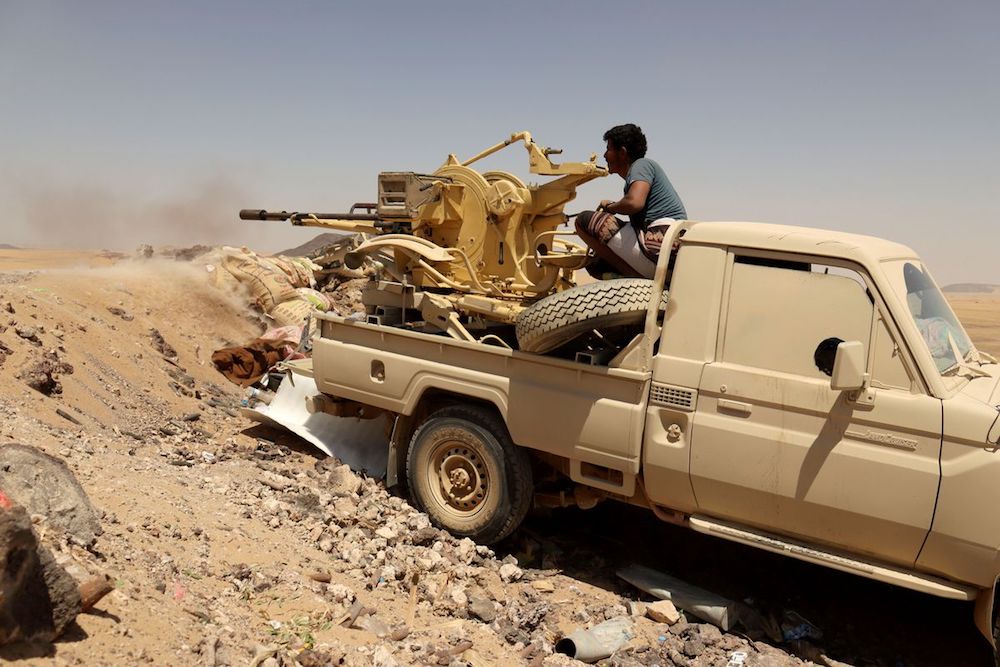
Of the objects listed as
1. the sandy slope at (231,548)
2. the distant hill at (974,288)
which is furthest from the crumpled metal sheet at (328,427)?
the distant hill at (974,288)

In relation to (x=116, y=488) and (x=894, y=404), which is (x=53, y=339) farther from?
(x=894, y=404)

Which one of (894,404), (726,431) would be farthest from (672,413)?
(894,404)

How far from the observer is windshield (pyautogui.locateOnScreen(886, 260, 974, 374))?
4336mm

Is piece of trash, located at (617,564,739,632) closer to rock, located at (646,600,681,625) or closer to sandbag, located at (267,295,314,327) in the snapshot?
rock, located at (646,600,681,625)

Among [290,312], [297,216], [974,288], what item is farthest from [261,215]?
[974,288]

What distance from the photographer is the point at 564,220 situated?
7.34 m

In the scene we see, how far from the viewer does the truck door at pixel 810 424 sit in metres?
4.10

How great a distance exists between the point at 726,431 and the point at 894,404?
858 millimetres

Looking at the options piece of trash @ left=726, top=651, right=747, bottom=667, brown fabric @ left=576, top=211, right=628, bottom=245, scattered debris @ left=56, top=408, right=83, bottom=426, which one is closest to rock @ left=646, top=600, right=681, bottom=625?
piece of trash @ left=726, top=651, right=747, bottom=667

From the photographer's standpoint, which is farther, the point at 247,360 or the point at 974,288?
the point at 974,288

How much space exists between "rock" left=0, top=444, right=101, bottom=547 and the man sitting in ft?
11.2

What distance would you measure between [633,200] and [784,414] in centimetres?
173

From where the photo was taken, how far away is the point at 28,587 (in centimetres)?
302

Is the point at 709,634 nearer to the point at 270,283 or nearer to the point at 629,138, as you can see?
the point at 629,138
